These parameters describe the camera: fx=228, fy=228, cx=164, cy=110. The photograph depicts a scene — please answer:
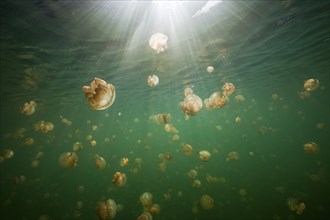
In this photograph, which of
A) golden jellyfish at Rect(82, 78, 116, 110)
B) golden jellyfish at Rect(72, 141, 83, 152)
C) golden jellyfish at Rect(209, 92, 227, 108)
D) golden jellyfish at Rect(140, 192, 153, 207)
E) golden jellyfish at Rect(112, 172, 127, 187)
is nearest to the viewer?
golden jellyfish at Rect(82, 78, 116, 110)

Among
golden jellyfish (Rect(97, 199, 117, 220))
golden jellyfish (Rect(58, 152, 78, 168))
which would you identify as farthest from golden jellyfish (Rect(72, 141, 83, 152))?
golden jellyfish (Rect(97, 199, 117, 220))

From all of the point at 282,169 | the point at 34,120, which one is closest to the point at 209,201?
the point at 282,169

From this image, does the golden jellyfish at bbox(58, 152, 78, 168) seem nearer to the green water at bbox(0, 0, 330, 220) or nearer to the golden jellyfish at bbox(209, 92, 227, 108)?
the green water at bbox(0, 0, 330, 220)

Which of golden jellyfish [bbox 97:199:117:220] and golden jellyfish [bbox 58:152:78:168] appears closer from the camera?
golden jellyfish [bbox 97:199:117:220]

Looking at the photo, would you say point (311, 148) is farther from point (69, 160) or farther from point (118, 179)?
point (69, 160)

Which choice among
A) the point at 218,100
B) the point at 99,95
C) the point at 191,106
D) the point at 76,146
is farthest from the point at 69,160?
the point at 218,100

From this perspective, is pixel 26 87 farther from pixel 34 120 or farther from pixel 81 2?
pixel 34 120

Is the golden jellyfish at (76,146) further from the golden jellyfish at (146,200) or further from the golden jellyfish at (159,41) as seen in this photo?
the golden jellyfish at (159,41)

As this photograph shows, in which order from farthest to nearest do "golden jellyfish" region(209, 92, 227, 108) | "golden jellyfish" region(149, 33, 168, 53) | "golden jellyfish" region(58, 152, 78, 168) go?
1. "golden jellyfish" region(149, 33, 168, 53)
2. "golden jellyfish" region(209, 92, 227, 108)
3. "golden jellyfish" region(58, 152, 78, 168)

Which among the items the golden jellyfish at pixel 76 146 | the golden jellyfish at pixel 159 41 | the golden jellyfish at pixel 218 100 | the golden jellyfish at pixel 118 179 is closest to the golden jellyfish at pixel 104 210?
the golden jellyfish at pixel 118 179

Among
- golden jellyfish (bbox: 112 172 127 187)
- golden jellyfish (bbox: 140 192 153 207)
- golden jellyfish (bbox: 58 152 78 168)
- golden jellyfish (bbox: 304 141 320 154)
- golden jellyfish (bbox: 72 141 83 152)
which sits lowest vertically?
golden jellyfish (bbox: 304 141 320 154)

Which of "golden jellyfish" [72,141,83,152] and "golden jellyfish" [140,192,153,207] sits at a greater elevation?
"golden jellyfish" [72,141,83,152]
